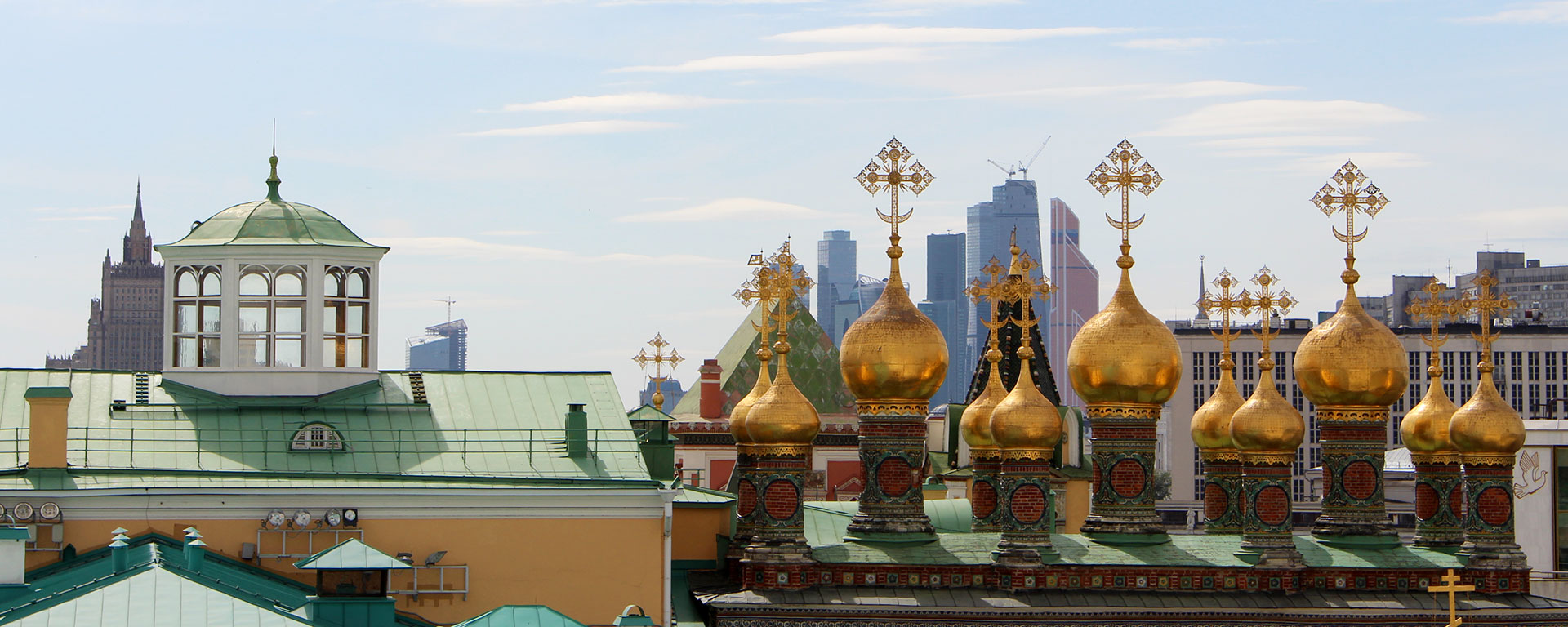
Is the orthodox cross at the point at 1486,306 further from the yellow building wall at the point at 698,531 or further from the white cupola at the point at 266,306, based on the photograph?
the white cupola at the point at 266,306

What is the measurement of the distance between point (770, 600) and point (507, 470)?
173 inches

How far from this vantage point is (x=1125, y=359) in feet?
121

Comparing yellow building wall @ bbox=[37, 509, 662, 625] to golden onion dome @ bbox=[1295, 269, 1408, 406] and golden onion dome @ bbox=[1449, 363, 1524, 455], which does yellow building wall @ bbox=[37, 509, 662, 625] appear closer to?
golden onion dome @ bbox=[1295, 269, 1408, 406]

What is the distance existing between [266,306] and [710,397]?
27.5m

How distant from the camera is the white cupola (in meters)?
34.6

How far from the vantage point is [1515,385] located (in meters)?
129

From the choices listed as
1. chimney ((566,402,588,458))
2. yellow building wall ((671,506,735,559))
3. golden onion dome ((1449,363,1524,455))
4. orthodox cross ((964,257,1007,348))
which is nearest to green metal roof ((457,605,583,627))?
chimney ((566,402,588,458))

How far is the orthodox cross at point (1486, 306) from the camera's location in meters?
39.7

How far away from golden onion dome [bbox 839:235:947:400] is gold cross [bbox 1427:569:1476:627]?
27.4 feet

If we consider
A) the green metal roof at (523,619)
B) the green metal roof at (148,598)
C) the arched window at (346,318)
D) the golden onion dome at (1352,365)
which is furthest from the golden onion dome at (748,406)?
the green metal roof at (523,619)

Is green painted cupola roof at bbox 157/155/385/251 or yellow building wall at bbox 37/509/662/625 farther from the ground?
green painted cupola roof at bbox 157/155/385/251

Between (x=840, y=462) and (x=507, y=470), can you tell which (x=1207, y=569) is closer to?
(x=507, y=470)

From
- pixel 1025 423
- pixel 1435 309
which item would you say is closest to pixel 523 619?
pixel 1025 423

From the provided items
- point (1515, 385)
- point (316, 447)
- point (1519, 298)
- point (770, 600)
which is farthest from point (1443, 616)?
point (1519, 298)
